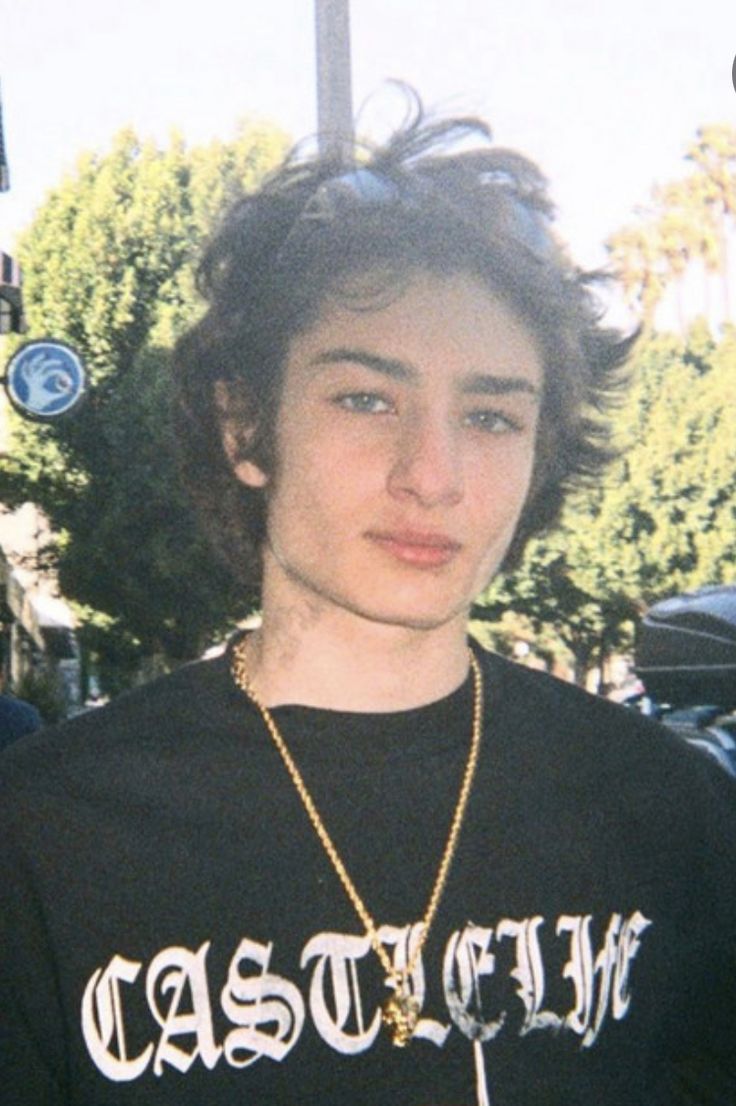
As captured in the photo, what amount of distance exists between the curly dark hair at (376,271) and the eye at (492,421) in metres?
0.11

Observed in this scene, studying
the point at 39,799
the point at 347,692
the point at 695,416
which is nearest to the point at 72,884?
the point at 39,799

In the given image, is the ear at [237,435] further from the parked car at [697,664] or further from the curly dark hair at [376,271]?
the parked car at [697,664]

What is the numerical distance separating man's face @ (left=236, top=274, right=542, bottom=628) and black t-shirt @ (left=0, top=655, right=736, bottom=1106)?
131 mm

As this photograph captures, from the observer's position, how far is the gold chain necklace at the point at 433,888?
5.10 feet

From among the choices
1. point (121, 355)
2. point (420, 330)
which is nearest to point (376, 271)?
point (420, 330)

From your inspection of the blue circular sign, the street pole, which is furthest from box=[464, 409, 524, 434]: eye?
the blue circular sign

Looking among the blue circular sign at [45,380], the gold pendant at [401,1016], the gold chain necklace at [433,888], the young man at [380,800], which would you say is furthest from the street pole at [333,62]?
the blue circular sign at [45,380]

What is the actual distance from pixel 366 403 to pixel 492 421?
13 cm

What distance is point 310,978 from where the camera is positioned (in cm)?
155

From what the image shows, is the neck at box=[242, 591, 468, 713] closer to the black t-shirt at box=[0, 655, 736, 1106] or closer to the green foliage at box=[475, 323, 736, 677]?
the black t-shirt at box=[0, 655, 736, 1106]

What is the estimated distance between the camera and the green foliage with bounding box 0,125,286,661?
23.4 m

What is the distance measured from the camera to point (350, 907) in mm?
1583

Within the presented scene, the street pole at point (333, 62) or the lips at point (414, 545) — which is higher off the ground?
the street pole at point (333, 62)

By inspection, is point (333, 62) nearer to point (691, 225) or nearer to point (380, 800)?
point (380, 800)
